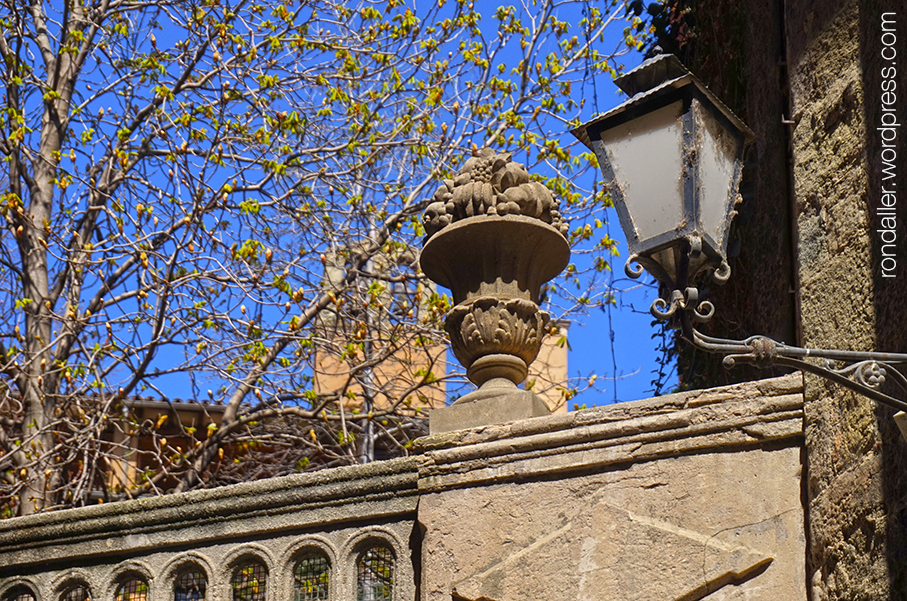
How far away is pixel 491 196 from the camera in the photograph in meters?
4.08

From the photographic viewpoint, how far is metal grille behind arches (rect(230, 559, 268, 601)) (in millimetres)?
4031

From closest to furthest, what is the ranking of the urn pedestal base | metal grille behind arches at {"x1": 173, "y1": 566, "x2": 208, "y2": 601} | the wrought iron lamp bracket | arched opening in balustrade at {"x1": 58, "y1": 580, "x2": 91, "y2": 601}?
the wrought iron lamp bracket → the urn pedestal base → metal grille behind arches at {"x1": 173, "y1": 566, "x2": 208, "y2": 601} → arched opening in balustrade at {"x1": 58, "y1": 580, "x2": 91, "y2": 601}

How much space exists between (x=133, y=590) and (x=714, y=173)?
2842 millimetres

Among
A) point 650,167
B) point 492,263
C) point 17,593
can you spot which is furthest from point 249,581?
point 650,167

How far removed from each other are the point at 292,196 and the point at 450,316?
242 inches

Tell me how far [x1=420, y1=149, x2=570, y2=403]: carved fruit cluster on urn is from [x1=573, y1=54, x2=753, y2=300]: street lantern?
1.01 metres

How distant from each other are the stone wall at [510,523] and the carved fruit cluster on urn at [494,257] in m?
0.33

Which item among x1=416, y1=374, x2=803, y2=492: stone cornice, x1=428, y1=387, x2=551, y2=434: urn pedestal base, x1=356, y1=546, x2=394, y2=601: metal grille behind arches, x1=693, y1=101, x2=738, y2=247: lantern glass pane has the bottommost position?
x1=356, y1=546, x2=394, y2=601: metal grille behind arches

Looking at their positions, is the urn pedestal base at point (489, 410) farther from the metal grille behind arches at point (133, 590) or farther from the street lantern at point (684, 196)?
the metal grille behind arches at point (133, 590)

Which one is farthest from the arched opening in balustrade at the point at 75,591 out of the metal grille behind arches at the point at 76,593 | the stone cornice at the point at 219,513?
the stone cornice at the point at 219,513

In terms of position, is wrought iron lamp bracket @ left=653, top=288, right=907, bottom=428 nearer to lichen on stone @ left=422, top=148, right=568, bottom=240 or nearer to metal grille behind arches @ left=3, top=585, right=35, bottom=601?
lichen on stone @ left=422, top=148, right=568, bottom=240

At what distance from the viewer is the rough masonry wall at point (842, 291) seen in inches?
119

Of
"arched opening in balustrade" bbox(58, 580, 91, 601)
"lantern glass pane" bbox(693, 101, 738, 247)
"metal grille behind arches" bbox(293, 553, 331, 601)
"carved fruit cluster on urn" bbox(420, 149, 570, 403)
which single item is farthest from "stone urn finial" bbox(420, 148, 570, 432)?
"arched opening in balustrade" bbox(58, 580, 91, 601)

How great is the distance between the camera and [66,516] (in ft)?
14.2
